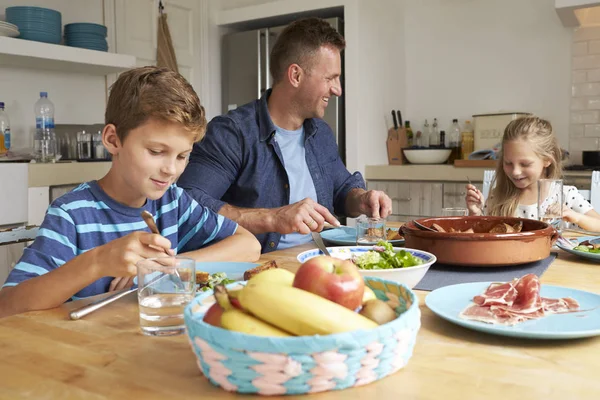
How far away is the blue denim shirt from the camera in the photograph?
2.15 meters

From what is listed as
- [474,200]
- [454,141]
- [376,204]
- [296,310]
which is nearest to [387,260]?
[296,310]

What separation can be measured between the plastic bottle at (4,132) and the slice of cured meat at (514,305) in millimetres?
3342

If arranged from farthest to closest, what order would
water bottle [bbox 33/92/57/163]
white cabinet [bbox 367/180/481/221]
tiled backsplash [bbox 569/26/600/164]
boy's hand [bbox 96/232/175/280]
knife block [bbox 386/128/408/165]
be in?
knife block [bbox 386/128/408/165], tiled backsplash [bbox 569/26/600/164], white cabinet [bbox 367/180/481/221], water bottle [bbox 33/92/57/163], boy's hand [bbox 96/232/175/280]

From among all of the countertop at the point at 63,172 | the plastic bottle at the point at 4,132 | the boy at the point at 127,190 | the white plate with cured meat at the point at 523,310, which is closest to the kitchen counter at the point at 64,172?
the countertop at the point at 63,172

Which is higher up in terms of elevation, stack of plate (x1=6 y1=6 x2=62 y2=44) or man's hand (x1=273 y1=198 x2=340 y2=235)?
stack of plate (x1=6 y1=6 x2=62 y2=44)

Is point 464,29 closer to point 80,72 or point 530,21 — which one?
point 530,21

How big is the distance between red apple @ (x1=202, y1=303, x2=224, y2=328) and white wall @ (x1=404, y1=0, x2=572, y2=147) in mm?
3970

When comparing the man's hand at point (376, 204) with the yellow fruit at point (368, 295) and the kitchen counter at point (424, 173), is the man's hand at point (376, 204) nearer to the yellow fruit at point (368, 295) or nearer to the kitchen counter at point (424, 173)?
the yellow fruit at point (368, 295)

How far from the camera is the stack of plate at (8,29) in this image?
11.0ft

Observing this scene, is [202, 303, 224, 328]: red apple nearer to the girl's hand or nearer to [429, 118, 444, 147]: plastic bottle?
the girl's hand

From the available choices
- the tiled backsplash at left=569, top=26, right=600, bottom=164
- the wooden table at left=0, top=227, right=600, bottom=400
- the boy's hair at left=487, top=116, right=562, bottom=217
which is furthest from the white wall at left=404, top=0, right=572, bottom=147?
the wooden table at left=0, top=227, right=600, bottom=400

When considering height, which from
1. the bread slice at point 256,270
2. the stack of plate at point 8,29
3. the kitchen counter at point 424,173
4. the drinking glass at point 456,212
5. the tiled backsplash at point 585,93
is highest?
the stack of plate at point 8,29

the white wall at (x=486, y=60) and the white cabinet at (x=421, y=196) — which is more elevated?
the white wall at (x=486, y=60)

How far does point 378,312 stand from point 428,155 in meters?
3.63
